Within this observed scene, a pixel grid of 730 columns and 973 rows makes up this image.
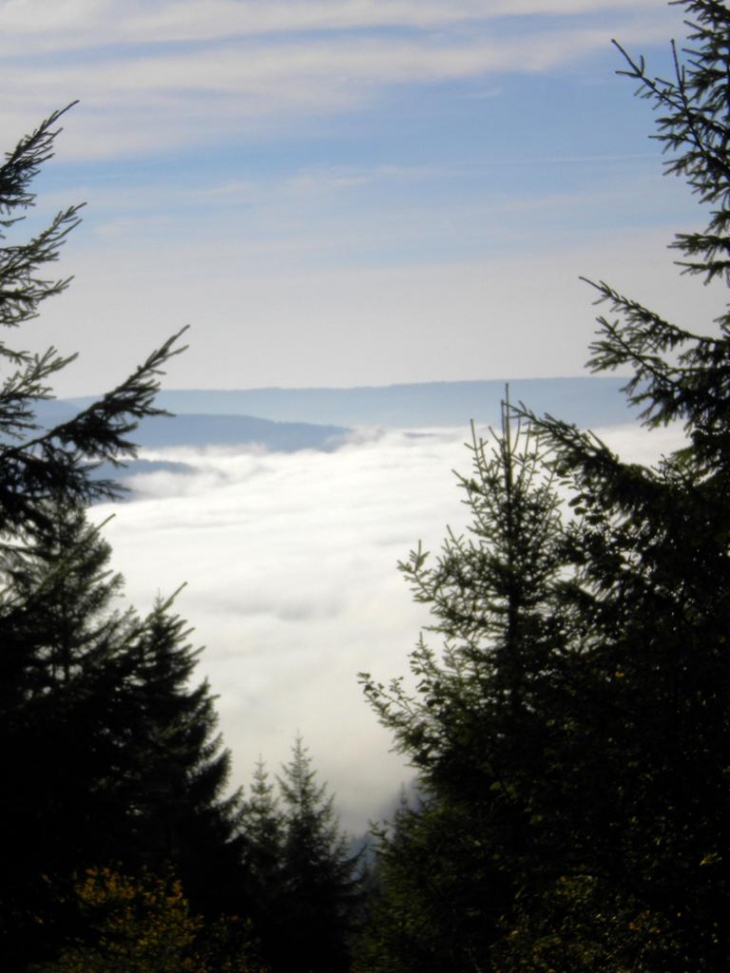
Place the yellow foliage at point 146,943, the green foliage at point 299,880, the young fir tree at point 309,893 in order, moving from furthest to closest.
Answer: the green foliage at point 299,880 → the young fir tree at point 309,893 → the yellow foliage at point 146,943

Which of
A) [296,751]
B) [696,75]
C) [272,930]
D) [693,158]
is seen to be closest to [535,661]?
[693,158]

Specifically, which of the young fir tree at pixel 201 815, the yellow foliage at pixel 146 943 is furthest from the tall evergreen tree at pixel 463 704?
the young fir tree at pixel 201 815

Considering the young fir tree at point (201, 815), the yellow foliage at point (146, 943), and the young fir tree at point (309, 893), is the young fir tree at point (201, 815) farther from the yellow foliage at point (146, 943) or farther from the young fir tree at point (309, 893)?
the yellow foliage at point (146, 943)

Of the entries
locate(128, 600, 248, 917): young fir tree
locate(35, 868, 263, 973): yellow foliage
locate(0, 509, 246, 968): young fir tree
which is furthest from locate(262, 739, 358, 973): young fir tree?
locate(0, 509, 246, 968): young fir tree

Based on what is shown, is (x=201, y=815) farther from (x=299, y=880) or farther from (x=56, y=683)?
(x=56, y=683)

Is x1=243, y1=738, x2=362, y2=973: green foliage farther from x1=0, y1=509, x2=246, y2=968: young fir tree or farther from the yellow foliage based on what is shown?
x1=0, y1=509, x2=246, y2=968: young fir tree

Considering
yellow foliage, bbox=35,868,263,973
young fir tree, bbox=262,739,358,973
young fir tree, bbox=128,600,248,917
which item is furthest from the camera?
young fir tree, bbox=262,739,358,973

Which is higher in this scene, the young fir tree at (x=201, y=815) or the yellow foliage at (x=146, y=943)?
the young fir tree at (x=201, y=815)

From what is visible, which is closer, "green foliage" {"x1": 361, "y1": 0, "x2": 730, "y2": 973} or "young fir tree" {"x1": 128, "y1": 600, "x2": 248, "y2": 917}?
"green foliage" {"x1": 361, "y1": 0, "x2": 730, "y2": 973}

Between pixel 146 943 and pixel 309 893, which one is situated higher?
pixel 146 943

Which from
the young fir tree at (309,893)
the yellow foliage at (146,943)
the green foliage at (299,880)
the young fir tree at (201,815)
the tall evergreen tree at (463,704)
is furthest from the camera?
the green foliage at (299,880)

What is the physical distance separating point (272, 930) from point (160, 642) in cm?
2704

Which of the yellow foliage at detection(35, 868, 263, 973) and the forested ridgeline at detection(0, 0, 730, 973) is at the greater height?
the forested ridgeline at detection(0, 0, 730, 973)

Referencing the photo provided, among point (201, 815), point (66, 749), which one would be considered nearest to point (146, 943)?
point (66, 749)
